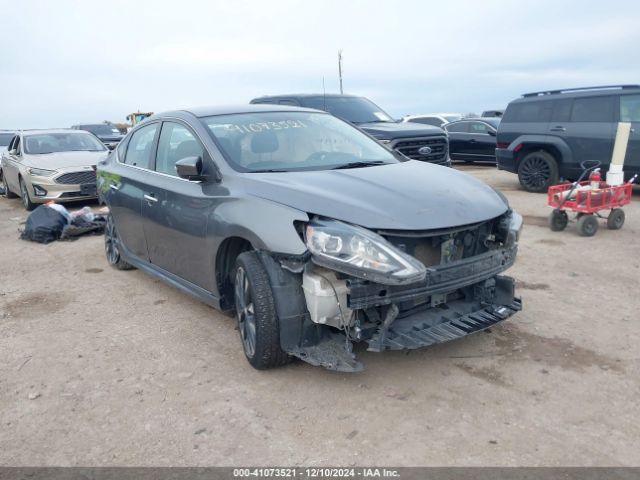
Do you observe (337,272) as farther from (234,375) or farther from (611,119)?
(611,119)

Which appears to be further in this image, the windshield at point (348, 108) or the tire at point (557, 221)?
the windshield at point (348, 108)

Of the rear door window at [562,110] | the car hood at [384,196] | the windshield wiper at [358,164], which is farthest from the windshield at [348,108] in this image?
the car hood at [384,196]

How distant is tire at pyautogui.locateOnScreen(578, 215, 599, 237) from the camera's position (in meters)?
7.15

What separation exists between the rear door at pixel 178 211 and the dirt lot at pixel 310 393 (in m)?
Answer: 0.51

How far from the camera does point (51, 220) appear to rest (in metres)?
8.10

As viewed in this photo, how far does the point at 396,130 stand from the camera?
9.16 meters

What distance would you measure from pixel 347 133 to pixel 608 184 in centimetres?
446

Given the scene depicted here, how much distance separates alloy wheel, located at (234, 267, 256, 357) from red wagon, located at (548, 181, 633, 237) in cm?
512

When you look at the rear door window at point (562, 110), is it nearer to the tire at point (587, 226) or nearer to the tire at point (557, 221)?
the tire at point (557, 221)

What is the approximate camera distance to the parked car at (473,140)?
1508 cm

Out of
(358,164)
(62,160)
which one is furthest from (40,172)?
(358,164)

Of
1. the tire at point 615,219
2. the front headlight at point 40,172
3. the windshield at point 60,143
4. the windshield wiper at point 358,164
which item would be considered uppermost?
the windshield wiper at point 358,164

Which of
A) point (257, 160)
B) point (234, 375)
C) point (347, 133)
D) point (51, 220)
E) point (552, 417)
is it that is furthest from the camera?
point (51, 220)

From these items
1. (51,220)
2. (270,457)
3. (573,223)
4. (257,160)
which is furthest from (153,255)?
(573,223)
